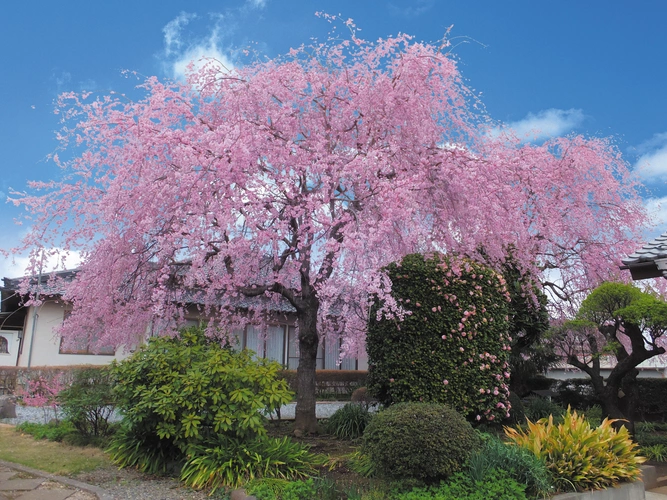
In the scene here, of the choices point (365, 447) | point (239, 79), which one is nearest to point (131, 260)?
point (239, 79)

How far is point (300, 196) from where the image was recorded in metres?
8.61

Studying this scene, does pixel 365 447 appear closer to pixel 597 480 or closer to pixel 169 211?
pixel 597 480

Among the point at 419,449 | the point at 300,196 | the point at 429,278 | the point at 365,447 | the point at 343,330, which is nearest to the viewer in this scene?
the point at 419,449

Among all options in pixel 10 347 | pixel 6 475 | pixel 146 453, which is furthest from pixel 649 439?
pixel 10 347

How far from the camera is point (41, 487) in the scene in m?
6.35

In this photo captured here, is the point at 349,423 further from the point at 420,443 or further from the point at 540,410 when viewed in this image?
the point at 540,410

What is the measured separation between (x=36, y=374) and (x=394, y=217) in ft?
45.2

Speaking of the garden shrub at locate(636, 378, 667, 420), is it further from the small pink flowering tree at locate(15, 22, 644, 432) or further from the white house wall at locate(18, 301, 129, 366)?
the white house wall at locate(18, 301, 129, 366)

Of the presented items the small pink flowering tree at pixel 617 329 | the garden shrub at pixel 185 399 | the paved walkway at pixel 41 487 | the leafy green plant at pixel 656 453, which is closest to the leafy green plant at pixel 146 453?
the garden shrub at pixel 185 399

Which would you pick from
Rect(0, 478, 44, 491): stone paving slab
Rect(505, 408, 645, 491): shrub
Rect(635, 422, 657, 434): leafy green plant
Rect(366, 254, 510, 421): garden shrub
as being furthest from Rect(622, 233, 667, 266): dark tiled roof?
Rect(0, 478, 44, 491): stone paving slab

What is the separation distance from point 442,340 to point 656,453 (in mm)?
5634

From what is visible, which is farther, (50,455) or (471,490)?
(50,455)

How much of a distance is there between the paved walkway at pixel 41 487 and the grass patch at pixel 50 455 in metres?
0.26

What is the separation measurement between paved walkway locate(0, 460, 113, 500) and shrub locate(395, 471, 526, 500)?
3.51m
